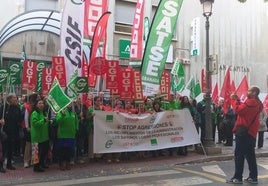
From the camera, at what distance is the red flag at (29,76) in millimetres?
13523

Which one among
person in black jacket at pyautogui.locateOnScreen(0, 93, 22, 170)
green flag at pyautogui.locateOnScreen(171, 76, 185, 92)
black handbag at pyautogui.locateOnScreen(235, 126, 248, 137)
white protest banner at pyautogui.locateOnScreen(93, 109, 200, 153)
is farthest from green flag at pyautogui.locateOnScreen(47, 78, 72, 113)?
green flag at pyautogui.locateOnScreen(171, 76, 185, 92)

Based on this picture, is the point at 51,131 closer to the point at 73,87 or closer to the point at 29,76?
the point at 73,87

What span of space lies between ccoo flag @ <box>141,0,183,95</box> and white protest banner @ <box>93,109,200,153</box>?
3.66 ft

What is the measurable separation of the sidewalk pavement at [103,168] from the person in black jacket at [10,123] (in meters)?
0.48

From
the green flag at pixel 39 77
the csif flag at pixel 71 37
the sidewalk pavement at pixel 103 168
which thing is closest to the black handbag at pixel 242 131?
the sidewalk pavement at pixel 103 168

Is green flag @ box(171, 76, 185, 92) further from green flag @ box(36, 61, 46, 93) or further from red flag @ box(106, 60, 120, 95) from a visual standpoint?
green flag @ box(36, 61, 46, 93)

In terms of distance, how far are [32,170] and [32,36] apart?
9.93 meters

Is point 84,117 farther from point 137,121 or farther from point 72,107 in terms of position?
point 137,121

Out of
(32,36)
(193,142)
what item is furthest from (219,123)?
(32,36)

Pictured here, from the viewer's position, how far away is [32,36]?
18.8 m

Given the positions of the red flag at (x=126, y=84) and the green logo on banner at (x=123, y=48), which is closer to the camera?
the red flag at (x=126, y=84)

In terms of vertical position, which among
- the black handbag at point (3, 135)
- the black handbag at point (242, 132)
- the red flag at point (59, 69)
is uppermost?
the red flag at point (59, 69)

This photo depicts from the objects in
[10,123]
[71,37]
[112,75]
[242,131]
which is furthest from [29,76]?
[242,131]

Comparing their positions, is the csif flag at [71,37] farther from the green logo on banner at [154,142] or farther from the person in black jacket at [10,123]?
the green logo on banner at [154,142]
